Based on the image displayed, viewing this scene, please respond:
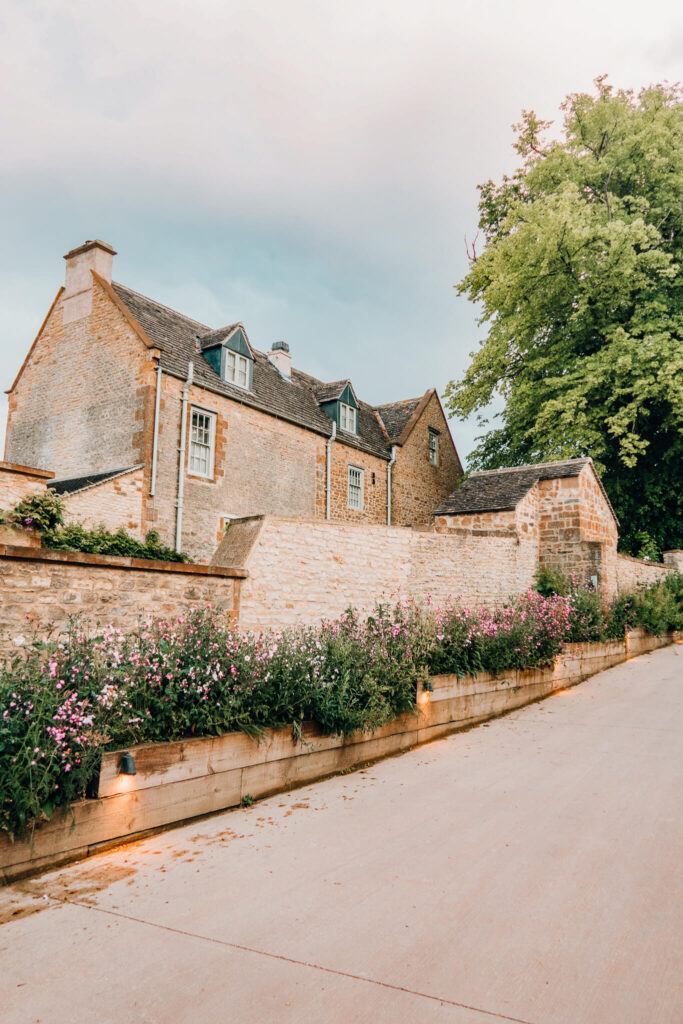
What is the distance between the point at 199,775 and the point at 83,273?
17835 mm

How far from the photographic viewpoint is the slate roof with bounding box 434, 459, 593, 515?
1529cm

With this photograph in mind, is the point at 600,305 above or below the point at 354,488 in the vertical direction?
above

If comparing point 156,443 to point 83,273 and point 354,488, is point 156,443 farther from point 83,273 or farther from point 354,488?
point 354,488

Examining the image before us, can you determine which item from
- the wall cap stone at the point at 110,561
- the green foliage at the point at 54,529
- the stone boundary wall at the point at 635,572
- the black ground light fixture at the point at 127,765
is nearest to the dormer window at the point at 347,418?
the stone boundary wall at the point at 635,572

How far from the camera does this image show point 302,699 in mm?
5719

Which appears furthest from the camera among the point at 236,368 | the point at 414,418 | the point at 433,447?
the point at 433,447

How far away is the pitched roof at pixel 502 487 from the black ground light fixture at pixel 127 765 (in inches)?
469

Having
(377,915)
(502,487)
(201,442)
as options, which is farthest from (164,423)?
(377,915)

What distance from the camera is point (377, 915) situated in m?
3.32

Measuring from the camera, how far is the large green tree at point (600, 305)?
18.4 m

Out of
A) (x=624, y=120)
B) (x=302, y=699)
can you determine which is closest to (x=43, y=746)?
(x=302, y=699)

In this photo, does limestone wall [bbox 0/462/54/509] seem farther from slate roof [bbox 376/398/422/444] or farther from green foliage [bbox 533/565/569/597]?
slate roof [bbox 376/398/422/444]

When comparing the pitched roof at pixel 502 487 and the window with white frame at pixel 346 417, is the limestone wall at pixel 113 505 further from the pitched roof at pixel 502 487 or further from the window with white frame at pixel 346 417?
the window with white frame at pixel 346 417

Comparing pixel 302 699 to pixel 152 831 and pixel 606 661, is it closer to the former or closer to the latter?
pixel 152 831
